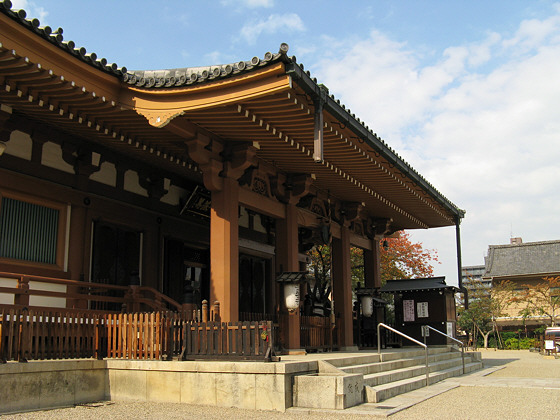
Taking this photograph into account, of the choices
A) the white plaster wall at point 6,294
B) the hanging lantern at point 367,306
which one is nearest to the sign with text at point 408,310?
the hanging lantern at point 367,306

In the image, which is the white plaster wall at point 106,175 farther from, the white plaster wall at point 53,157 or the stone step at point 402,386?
the stone step at point 402,386

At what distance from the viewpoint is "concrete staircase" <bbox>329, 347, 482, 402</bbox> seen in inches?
332

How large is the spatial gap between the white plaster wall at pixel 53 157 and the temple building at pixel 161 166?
2 cm

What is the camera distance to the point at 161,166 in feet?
36.9

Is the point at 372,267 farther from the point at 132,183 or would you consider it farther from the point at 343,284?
the point at 132,183

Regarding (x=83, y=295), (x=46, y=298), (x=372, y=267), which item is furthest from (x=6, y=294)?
(x=372, y=267)

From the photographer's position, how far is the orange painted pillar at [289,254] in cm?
1099

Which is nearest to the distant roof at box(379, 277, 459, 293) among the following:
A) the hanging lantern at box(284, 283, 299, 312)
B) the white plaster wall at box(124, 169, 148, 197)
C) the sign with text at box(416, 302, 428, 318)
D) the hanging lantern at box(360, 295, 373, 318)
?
the sign with text at box(416, 302, 428, 318)

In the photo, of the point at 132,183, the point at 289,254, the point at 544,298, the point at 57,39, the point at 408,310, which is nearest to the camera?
the point at 57,39

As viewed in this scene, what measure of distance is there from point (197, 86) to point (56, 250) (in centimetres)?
396

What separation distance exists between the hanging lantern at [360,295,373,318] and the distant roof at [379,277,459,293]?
2.03 metres

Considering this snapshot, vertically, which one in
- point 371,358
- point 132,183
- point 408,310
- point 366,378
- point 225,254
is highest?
point 132,183

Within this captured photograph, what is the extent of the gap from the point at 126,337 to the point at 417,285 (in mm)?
11502

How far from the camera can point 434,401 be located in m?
8.34
